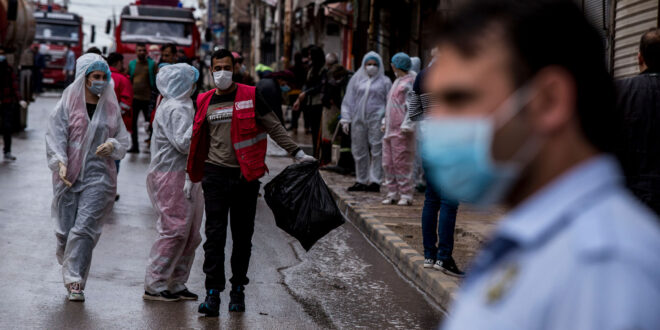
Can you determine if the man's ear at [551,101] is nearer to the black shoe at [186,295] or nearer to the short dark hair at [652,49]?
the short dark hair at [652,49]

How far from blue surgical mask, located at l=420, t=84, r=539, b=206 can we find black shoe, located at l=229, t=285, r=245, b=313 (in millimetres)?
5682

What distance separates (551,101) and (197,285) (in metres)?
6.85

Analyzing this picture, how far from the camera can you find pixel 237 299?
280 inches

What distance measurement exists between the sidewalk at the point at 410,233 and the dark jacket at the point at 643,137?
2647mm

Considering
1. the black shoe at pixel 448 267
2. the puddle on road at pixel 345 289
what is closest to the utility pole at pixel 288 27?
the puddle on road at pixel 345 289

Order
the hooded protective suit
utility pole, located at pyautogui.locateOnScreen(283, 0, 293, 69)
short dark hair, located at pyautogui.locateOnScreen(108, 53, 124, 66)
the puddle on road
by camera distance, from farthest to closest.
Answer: utility pole, located at pyautogui.locateOnScreen(283, 0, 293, 69)
short dark hair, located at pyautogui.locateOnScreen(108, 53, 124, 66)
the hooded protective suit
the puddle on road

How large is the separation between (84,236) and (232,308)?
1.18 meters

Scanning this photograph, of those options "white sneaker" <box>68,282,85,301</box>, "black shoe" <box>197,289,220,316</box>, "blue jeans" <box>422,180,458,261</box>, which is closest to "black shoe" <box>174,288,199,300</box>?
"black shoe" <box>197,289,220,316</box>

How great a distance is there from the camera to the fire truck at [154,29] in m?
32.4

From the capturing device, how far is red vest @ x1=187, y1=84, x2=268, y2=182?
271 inches

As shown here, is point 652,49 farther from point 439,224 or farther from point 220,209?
point 439,224

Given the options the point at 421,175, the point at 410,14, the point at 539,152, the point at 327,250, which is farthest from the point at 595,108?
the point at 410,14

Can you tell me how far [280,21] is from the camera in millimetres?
48844

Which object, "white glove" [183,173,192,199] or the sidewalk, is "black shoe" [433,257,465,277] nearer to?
the sidewalk
